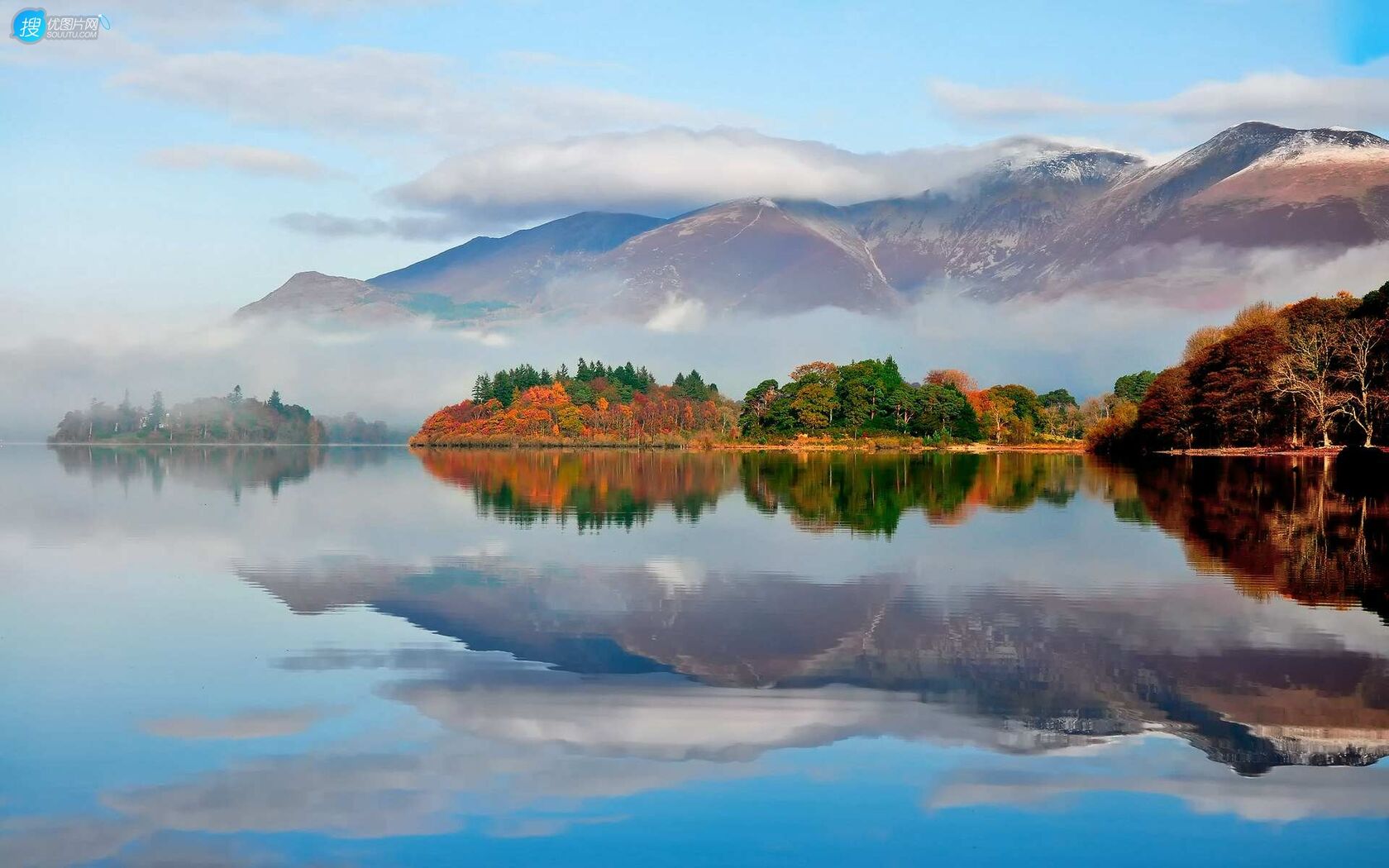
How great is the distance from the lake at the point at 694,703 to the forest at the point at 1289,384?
56.3m

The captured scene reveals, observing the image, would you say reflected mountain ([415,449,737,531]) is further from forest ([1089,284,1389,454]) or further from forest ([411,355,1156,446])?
forest ([411,355,1156,446])

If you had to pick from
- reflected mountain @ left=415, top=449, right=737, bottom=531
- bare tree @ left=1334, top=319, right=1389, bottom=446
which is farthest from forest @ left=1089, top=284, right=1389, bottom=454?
reflected mountain @ left=415, top=449, right=737, bottom=531

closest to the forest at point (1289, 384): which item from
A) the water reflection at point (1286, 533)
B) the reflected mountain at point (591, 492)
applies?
the water reflection at point (1286, 533)

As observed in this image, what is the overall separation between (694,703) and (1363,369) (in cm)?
6857

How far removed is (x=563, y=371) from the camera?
168m

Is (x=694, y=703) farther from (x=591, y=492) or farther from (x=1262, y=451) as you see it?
(x=1262, y=451)

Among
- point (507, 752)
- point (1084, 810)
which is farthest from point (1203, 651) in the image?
point (507, 752)

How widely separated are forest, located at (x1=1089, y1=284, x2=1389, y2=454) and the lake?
56252 mm

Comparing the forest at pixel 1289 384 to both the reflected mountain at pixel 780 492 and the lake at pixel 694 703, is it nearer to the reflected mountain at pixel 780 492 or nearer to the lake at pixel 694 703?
the reflected mountain at pixel 780 492

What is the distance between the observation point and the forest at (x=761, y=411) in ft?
418

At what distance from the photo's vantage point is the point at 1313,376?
71.5m

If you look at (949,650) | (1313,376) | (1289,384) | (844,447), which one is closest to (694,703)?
(949,650)

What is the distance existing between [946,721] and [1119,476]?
42875 millimetres

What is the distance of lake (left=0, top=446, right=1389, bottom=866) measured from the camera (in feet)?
19.8
